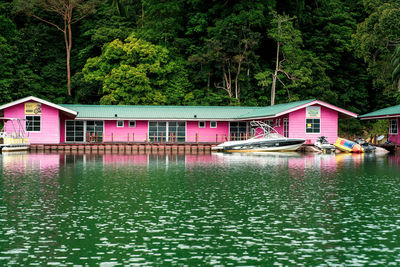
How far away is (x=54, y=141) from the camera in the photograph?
152ft

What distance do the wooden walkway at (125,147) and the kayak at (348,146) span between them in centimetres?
1134

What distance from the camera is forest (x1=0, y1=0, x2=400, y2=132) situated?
5897 centimetres

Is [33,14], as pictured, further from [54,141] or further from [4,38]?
[54,141]

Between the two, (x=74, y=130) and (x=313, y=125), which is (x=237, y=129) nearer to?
(x=313, y=125)

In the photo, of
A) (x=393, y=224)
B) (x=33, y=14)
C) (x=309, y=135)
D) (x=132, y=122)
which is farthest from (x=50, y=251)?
(x=33, y=14)

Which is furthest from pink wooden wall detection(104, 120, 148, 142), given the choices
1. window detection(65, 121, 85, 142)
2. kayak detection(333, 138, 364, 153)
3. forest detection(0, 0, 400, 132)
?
kayak detection(333, 138, 364, 153)

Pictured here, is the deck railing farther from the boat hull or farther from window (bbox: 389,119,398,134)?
window (bbox: 389,119,398,134)

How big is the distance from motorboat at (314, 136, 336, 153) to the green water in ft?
66.0

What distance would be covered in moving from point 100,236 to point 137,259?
202 centimetres

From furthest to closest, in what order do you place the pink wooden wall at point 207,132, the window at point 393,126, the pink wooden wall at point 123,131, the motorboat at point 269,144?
the pink wooden wall at point 207,132, the pink wooden wall at point 123,131, the window at point 393,126, the motorboat at point 269,144

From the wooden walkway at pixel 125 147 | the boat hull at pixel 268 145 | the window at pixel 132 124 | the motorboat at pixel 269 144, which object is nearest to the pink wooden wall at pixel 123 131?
the window at pixel 132 124

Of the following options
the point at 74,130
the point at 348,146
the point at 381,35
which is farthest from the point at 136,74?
the point at 381,35

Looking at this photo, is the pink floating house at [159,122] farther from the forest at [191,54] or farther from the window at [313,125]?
the forest at [191,54]

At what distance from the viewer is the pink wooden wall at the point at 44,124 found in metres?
45.8
